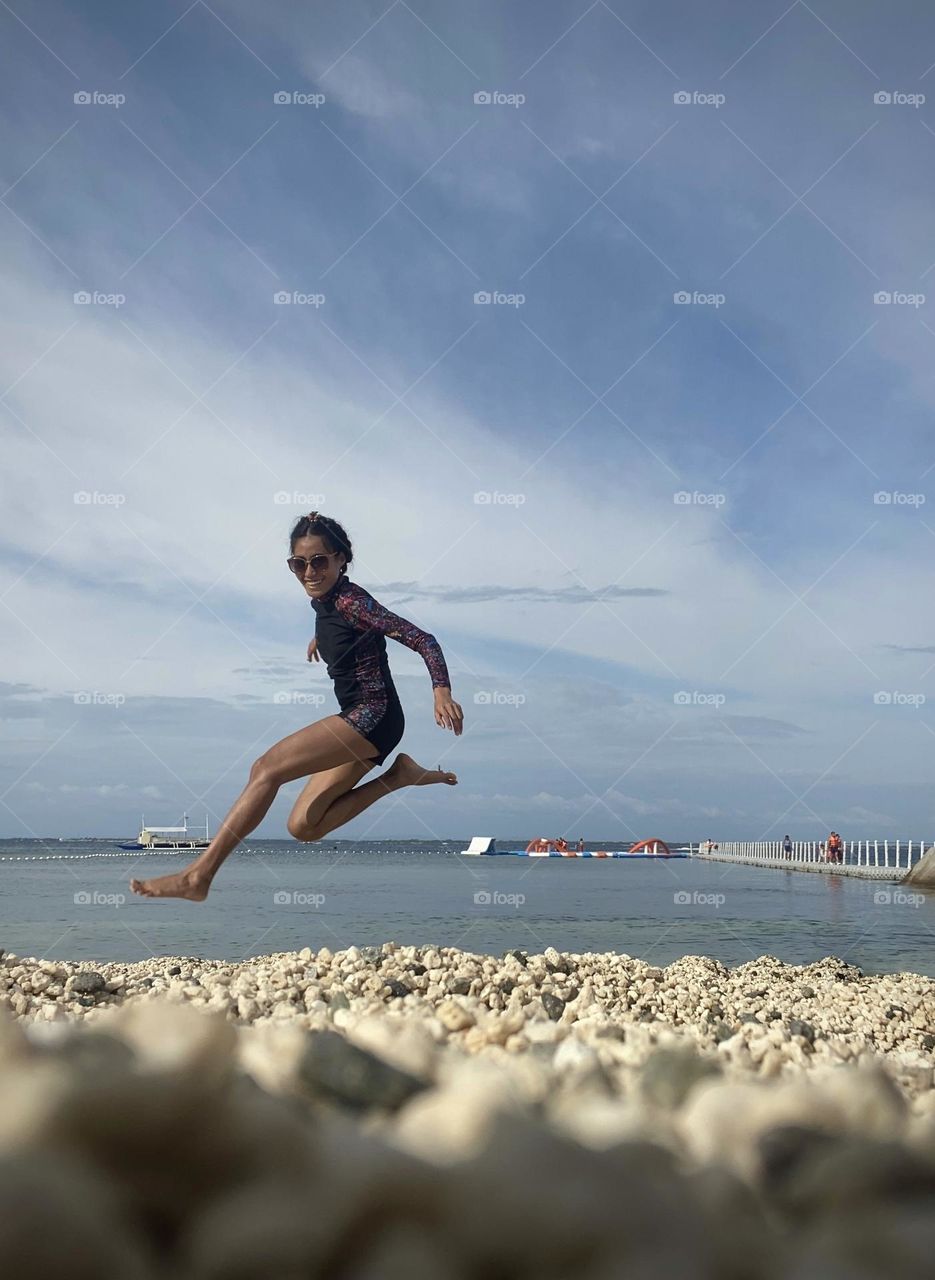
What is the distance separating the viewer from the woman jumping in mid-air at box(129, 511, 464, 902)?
18.2ft

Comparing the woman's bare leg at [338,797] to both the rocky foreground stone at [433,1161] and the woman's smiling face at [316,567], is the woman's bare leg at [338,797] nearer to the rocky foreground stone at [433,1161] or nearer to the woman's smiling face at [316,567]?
the woman's smiling face at [316,567]

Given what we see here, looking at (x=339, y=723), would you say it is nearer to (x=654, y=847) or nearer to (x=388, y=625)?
(x=388, y=625)

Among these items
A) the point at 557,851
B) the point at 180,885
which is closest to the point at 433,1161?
the point at 180,885

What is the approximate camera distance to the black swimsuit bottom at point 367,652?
5781 millimetres

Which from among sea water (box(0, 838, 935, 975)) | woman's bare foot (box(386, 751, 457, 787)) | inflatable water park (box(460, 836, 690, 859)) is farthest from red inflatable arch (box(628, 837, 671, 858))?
woman's bare foot (box(386, 751, 457, 787))

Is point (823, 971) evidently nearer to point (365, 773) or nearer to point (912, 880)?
point (365, 773)

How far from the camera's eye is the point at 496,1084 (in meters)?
1.72

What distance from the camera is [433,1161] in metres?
1.32

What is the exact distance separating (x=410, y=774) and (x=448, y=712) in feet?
1.67

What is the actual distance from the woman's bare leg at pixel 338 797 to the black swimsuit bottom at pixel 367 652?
0.64 ft

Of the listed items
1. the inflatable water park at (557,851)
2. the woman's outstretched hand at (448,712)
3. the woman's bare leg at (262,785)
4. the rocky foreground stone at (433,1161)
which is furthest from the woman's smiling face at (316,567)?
the inflatable water park at (557,851)

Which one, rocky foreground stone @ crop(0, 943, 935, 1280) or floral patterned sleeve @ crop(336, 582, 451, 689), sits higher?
floral patterned sleeve @ crop(336, 582, 451, 689)

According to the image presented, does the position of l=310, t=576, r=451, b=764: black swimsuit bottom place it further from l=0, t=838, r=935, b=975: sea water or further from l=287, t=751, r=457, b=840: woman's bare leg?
l=0, t=838, r=935, b=975: sea water

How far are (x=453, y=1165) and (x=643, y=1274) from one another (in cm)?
28
